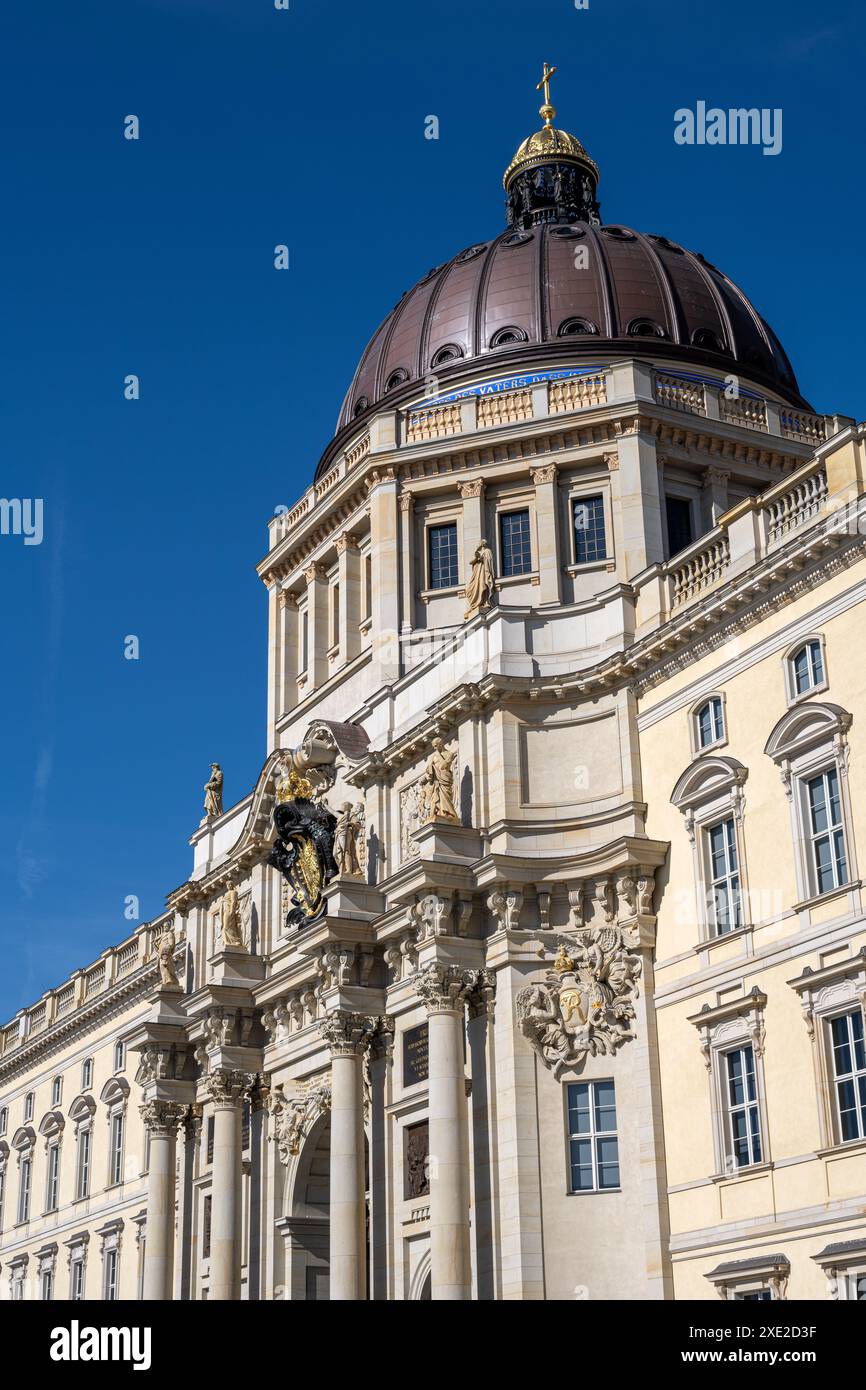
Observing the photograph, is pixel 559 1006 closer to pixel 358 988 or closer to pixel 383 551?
pixel 358 988

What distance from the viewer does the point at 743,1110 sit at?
31.3 metres

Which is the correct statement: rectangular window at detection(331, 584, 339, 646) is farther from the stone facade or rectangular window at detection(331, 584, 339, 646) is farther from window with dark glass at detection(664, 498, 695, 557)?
window with dark glass at detection(664, 498, 695, 557)

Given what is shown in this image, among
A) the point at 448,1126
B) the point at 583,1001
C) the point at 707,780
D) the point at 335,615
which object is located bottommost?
the point at 448,1126

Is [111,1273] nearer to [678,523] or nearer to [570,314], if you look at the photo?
[678,523]

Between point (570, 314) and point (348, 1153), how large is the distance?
2531cm

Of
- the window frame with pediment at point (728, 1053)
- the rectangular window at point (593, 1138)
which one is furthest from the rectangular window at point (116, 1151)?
the window frame with pediment at point (728, 1053)

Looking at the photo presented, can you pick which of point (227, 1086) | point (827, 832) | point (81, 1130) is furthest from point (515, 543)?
point (81, 1130)

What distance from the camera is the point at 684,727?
35.3 meters

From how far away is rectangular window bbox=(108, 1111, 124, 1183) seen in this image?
191 feet

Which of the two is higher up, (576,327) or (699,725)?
(576,327)

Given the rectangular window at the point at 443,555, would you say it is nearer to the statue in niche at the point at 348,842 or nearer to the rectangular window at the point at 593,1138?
the statue in niche at the point at 348,842

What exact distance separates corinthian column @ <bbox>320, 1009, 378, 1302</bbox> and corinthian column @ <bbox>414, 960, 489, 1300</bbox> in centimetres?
303

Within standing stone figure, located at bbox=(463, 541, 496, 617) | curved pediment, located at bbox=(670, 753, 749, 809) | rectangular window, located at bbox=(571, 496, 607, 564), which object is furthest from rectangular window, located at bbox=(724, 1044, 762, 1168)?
rectangular window, located at bbox=(571, 496, 607, 564)

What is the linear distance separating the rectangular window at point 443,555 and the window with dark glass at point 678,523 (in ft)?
19.1
